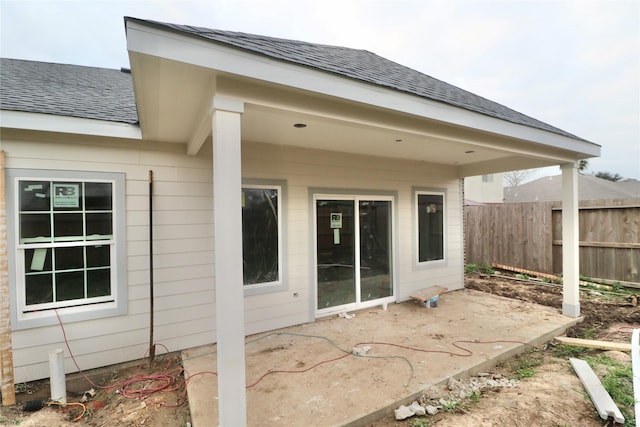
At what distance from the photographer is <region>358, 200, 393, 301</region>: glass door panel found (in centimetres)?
479

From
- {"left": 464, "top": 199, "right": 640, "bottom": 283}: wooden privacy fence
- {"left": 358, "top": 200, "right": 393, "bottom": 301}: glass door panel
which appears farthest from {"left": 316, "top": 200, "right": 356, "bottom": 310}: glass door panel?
{"left": 464, "top": 199, "right": 640, "bottom": 283}: wooden privacy fence

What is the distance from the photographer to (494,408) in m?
2.36

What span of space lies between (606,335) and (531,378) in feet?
6.97

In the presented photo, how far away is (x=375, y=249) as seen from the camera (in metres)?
4.93

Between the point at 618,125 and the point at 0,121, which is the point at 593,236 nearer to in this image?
the point at 0,121

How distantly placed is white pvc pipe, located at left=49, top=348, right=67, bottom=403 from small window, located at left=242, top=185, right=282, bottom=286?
191 cm

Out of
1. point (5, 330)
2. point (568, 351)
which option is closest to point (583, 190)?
point (568, 351)

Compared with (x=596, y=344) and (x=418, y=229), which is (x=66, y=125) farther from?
(x=596, y=344)

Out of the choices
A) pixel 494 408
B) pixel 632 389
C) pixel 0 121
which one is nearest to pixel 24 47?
pixel 0 121

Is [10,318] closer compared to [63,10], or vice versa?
[10,318]

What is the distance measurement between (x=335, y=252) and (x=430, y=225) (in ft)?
→ 7.81

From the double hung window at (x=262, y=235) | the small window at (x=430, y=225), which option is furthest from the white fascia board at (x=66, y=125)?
the small window at (x=430, y=225)

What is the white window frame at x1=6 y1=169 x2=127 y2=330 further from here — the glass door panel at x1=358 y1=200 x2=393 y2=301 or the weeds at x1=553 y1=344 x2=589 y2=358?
the weeds at x1=553 y1=344 x2=589 y2=358

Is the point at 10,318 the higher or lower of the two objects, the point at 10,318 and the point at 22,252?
the lower
